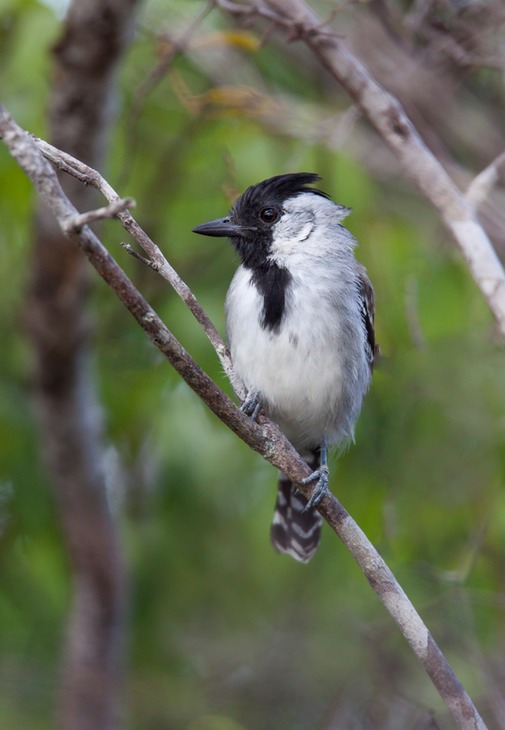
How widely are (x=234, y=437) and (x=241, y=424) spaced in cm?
222

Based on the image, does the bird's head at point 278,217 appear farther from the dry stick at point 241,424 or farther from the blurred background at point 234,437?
the dry stick at point 241,424

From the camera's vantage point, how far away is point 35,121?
14.1ft

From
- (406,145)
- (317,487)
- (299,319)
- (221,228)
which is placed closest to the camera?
(317,487)

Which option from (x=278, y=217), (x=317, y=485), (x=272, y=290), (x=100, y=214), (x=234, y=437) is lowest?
(x=234, y=437)

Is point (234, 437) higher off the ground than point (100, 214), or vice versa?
point (100, 214)

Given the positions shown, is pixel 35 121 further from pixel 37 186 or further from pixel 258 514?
pixel 37 186

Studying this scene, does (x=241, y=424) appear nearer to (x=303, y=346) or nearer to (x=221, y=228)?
(x=303, y=346)

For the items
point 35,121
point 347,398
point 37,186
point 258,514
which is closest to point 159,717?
point 258,514

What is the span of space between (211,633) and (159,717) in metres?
0.62

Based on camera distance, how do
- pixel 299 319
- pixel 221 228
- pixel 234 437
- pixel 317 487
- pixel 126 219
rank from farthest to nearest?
pixel 234 437 → pixel 221 228 → pixel 299 319 → pixel 317 487 → pixel 126 219

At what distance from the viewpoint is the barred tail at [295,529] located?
4109 millimetres

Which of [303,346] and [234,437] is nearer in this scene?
[303,346]

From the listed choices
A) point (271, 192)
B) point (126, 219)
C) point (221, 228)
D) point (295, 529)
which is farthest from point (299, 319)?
point (126, 219)

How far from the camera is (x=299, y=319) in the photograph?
3557mm
